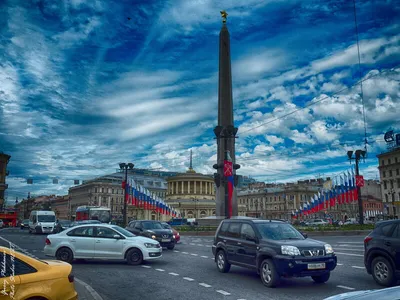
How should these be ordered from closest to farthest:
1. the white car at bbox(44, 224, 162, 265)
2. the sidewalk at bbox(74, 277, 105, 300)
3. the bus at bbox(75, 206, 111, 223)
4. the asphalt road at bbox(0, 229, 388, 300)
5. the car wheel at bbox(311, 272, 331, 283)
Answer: the sidewalk at bbox(74, 277, 105, 300)
the asphalt road at bbox(0, 229, 388, 300)
the car wheel at bbox(311, 272, 331, 283)
the white car at bbox(44, 224, 162, 265)
the bus at bbox(75, 206, 111, 223)

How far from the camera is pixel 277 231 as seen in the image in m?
10.9

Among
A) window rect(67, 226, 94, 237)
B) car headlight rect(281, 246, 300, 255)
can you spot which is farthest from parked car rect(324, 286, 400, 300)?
window rect(67, 226, 94, 237)

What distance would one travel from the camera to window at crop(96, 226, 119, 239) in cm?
1431

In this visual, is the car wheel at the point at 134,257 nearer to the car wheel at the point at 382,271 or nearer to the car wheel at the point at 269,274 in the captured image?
the car wheel at the point at 269,274

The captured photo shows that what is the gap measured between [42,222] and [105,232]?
30.5m

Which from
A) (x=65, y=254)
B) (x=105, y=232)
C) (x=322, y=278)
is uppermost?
(x=105, y=232)

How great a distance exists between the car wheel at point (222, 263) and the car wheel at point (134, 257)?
3.25 m

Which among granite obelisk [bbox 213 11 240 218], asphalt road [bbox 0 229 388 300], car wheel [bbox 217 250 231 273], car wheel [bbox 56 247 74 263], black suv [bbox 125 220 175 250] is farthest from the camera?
granite obelisk [bbox 213 11 240 218]

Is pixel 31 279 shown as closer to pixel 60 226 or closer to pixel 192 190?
pixel 60 226

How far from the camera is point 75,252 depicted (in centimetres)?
1427

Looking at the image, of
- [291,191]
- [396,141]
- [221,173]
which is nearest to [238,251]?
[221,173]

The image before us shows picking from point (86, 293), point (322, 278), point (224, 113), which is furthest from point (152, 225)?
point (224, 113)

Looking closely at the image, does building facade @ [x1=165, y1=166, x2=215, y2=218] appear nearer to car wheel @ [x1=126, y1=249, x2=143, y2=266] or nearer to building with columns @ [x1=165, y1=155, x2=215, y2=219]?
building with columns @ [x1=165, y1=155, x2=215, y2=219]

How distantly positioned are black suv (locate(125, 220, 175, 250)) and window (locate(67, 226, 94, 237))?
17.1 feet
